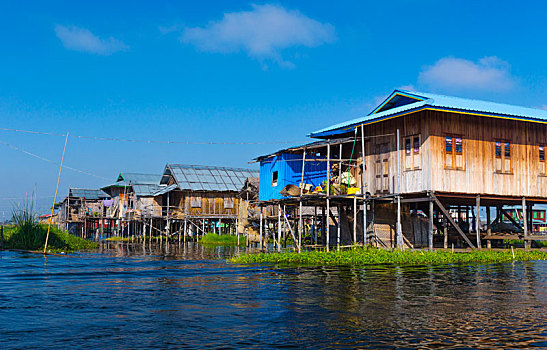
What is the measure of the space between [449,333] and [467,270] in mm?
10121

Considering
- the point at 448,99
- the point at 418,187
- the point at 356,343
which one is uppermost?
the point at 448,99

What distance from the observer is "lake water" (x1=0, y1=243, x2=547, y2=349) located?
312 inches

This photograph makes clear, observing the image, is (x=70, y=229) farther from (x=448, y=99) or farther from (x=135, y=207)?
(x=448, y=99)

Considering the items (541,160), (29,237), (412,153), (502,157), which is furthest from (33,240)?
(541,160)

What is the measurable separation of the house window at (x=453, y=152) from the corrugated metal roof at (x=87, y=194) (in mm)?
48875

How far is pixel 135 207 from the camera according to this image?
49688mm

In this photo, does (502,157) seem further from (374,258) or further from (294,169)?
(294,169)

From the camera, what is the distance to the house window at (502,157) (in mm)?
23078

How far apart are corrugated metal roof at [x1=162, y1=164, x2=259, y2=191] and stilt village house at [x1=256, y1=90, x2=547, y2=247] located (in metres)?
20.5

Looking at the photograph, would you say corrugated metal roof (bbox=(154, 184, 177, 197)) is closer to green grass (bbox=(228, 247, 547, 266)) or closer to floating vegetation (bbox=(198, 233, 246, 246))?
floating vegetation (bbox=(198, 233, 246, 246))

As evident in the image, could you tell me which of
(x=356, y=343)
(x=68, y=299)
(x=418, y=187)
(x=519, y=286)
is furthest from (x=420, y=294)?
(x=418, y=187)

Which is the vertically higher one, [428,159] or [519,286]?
[428,159]

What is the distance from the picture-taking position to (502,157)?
914 inches

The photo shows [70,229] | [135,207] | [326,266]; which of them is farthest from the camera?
[70,229]
